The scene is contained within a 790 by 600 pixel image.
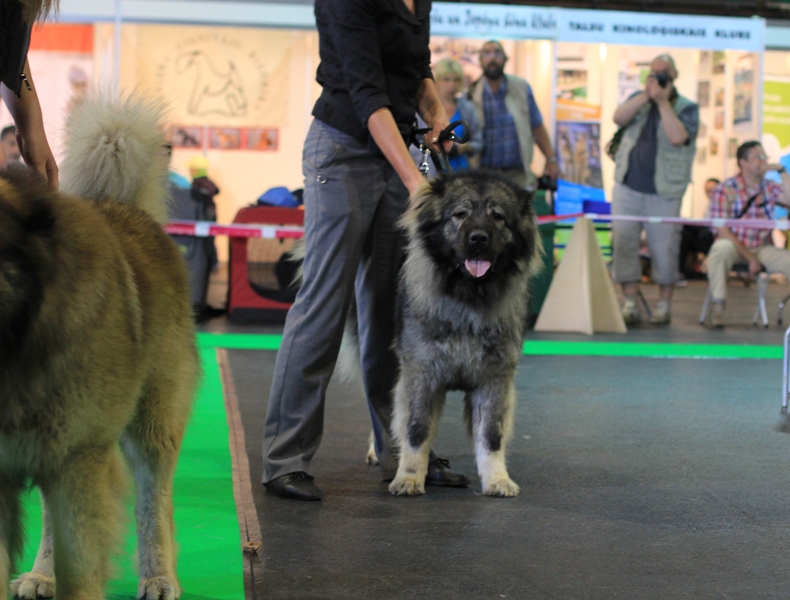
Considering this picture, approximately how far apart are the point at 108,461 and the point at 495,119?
22.9ft

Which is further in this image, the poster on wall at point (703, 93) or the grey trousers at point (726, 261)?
the poster on wall at point (703, 93)

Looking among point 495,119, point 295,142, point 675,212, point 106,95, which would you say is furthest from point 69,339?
point 295,142

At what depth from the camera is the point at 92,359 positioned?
199cm

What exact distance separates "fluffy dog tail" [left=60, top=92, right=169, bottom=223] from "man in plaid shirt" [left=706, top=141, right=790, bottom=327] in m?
7.63

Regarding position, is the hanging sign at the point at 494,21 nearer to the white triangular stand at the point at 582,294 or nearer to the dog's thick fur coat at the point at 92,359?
the white triangular stand at the point at 582,294

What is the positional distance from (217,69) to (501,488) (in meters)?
10.1

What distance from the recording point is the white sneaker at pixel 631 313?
369 inches

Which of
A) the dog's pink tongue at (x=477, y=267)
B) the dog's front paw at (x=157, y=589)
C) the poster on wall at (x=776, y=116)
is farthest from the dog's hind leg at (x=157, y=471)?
the poster on wall at (x=776, y=116)

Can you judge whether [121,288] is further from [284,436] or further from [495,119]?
[495,119]

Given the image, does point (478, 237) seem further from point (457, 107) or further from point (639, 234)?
point (639, 234)

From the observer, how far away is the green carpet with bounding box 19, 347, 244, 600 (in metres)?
2.62

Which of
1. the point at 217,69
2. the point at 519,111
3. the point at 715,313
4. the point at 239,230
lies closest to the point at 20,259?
the point at 239,230

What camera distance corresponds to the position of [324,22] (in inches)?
136

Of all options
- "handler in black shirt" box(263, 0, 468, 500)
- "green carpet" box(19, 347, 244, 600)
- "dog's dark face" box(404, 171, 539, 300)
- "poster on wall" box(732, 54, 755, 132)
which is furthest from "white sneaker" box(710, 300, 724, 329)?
"handler in black shirt" box(263, 0, 468, 500)
